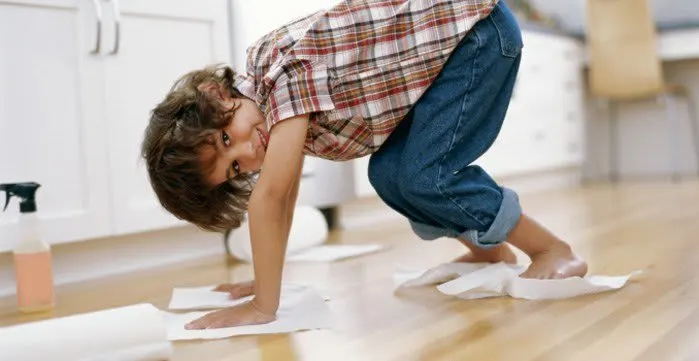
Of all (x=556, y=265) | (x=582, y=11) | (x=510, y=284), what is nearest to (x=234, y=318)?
(x=510, y=284)

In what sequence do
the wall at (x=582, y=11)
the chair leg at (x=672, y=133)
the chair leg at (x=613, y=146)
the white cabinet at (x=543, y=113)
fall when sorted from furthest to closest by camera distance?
the chair leg at (x=613, y=146), the wall at (x=582, y=11), the chair leg at (x=672, y=133), the white cabinet at (x=543, y=113)

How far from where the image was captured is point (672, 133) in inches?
165

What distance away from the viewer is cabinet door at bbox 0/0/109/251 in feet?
5.66

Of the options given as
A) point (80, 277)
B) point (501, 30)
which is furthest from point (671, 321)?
point (80, 277)

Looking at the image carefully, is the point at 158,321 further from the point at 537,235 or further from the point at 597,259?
the point at 597,259

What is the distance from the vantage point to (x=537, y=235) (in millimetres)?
1504

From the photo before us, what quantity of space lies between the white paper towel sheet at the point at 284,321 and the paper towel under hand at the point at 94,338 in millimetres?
135

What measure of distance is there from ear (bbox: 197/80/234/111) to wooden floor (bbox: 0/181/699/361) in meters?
0.34

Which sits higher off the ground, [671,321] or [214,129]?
[214,129]

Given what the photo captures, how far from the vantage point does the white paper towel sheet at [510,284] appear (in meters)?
1.39

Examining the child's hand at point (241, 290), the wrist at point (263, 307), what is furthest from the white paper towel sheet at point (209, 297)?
the wrist at point (263, 307)

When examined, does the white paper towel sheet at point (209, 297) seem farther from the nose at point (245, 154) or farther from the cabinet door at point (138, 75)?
the cabinet door at point (138, 75)

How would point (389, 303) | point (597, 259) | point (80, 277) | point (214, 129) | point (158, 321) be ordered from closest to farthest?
point (158, 321) → point (214, 129) → point (389, 303) → point (597, 259) → point (80, 277)

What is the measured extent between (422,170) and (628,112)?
338 cm
